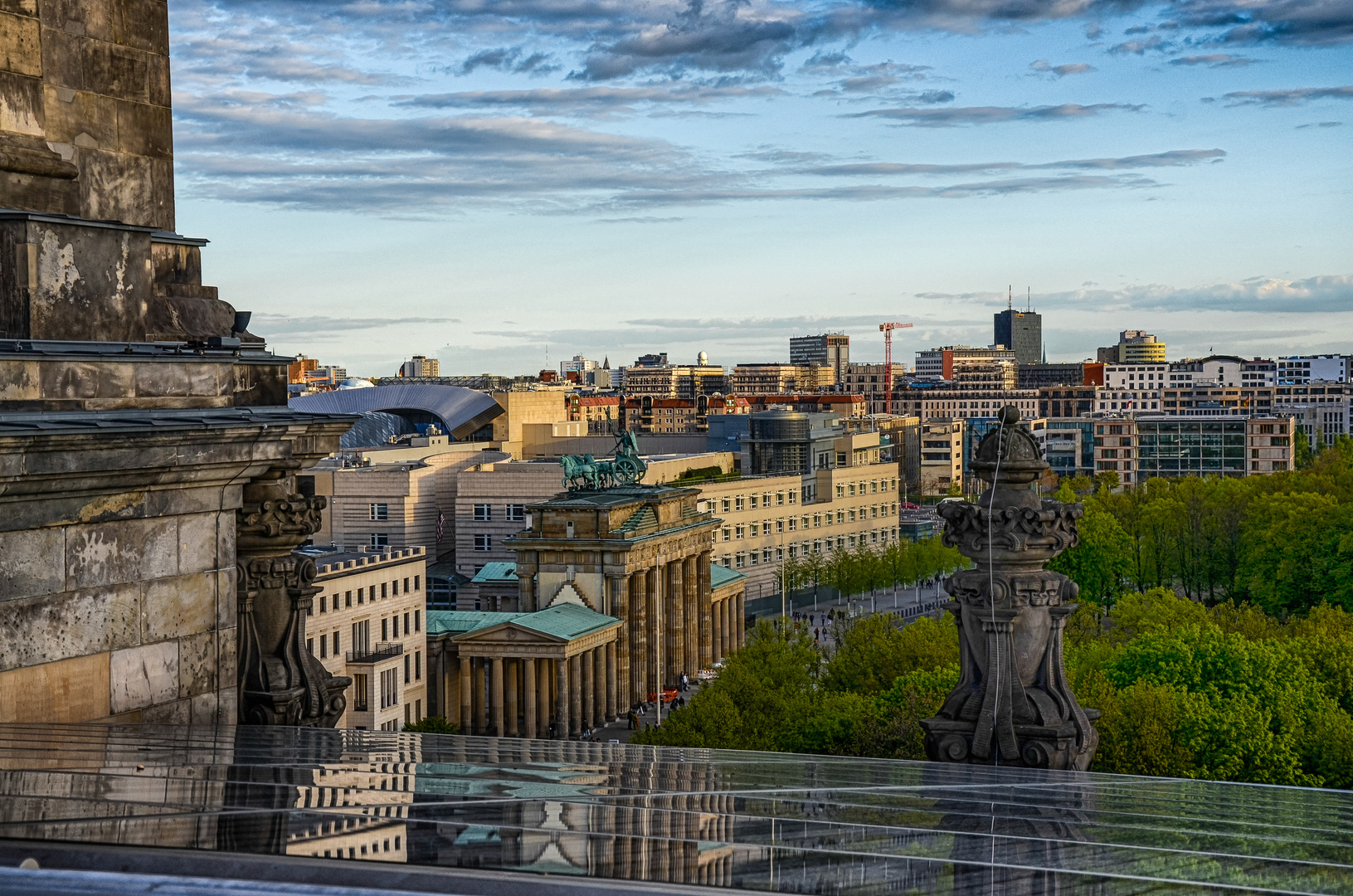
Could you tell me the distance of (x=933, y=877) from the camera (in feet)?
30.1

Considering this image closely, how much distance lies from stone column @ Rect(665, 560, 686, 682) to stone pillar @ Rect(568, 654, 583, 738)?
21.1 metres

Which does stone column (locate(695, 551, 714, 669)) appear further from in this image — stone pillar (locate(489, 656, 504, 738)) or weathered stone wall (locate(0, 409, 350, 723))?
weathered stone wall (locate(0, 409, 350, 723))

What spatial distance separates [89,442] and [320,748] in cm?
277

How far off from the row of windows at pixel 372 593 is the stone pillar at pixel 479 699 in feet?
22.5

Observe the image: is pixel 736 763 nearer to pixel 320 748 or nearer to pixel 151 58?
pixel 320 748

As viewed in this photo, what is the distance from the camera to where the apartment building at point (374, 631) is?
86.5m

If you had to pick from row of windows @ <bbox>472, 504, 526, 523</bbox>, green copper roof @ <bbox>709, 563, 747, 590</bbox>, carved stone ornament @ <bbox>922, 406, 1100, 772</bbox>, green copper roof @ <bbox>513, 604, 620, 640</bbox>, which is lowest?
green copper roof @ <bbox>709, 563, 747, 590</bbox>

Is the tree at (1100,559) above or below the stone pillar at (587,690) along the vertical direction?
above

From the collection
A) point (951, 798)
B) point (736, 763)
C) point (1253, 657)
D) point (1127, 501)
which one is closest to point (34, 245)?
point (736, 763)

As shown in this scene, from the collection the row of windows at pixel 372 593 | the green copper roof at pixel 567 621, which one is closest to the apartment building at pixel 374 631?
the row of windows at pixel 372 593

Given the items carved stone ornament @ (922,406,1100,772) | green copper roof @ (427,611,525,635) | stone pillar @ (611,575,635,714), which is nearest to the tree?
stone pillar @ (611,575,635,714)

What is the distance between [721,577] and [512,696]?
38.2 m

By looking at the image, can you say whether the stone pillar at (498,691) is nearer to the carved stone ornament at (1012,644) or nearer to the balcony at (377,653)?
the balcony at (377,653)

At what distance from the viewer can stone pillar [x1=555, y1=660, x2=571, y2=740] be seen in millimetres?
101125
